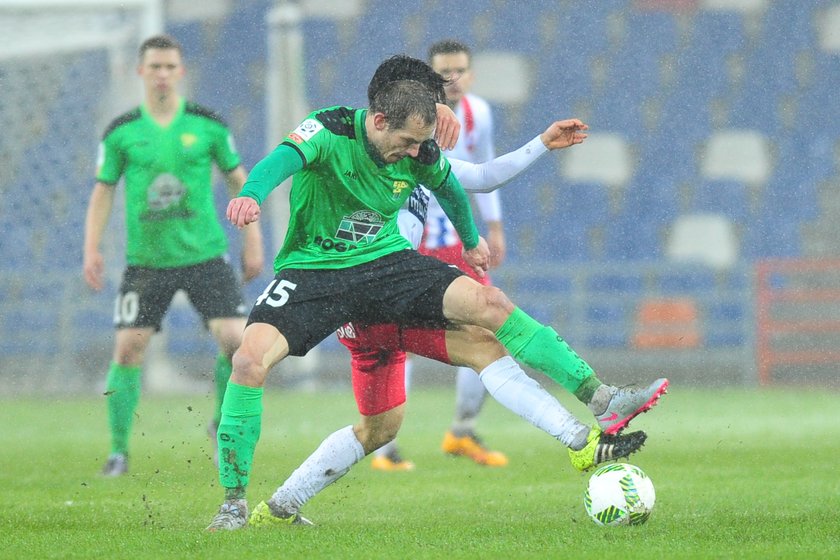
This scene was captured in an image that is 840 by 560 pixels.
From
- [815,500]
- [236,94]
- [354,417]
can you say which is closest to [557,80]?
[236,94]

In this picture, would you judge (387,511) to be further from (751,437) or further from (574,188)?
(574,188)

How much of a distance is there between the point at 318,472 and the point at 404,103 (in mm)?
1541

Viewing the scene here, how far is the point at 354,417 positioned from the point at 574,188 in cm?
769

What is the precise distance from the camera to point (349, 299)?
526 centimetres

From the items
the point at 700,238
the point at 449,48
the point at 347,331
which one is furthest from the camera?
the point at 700,238

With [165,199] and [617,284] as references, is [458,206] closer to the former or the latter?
[165,199]

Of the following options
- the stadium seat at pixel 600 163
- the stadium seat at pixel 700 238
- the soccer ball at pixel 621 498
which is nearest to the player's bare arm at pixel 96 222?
the soccer ball at pixel 621 498

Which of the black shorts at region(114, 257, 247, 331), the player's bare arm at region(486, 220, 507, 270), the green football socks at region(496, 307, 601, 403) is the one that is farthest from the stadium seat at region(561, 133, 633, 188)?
the green football socks at region(496, 307, 601, 403)

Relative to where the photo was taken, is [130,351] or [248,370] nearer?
[248,370]

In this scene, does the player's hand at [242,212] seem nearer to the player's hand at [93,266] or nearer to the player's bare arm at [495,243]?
the player's bare arm at [495,243]

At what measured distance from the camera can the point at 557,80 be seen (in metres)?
18.5

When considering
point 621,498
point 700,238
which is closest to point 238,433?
point 621,498

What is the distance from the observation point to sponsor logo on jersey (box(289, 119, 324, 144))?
5.19 meters

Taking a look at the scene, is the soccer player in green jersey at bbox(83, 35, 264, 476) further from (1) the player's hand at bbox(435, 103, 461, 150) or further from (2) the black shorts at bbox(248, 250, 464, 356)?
(2) the black shorts at bbox(248, 250, 464, 356)
